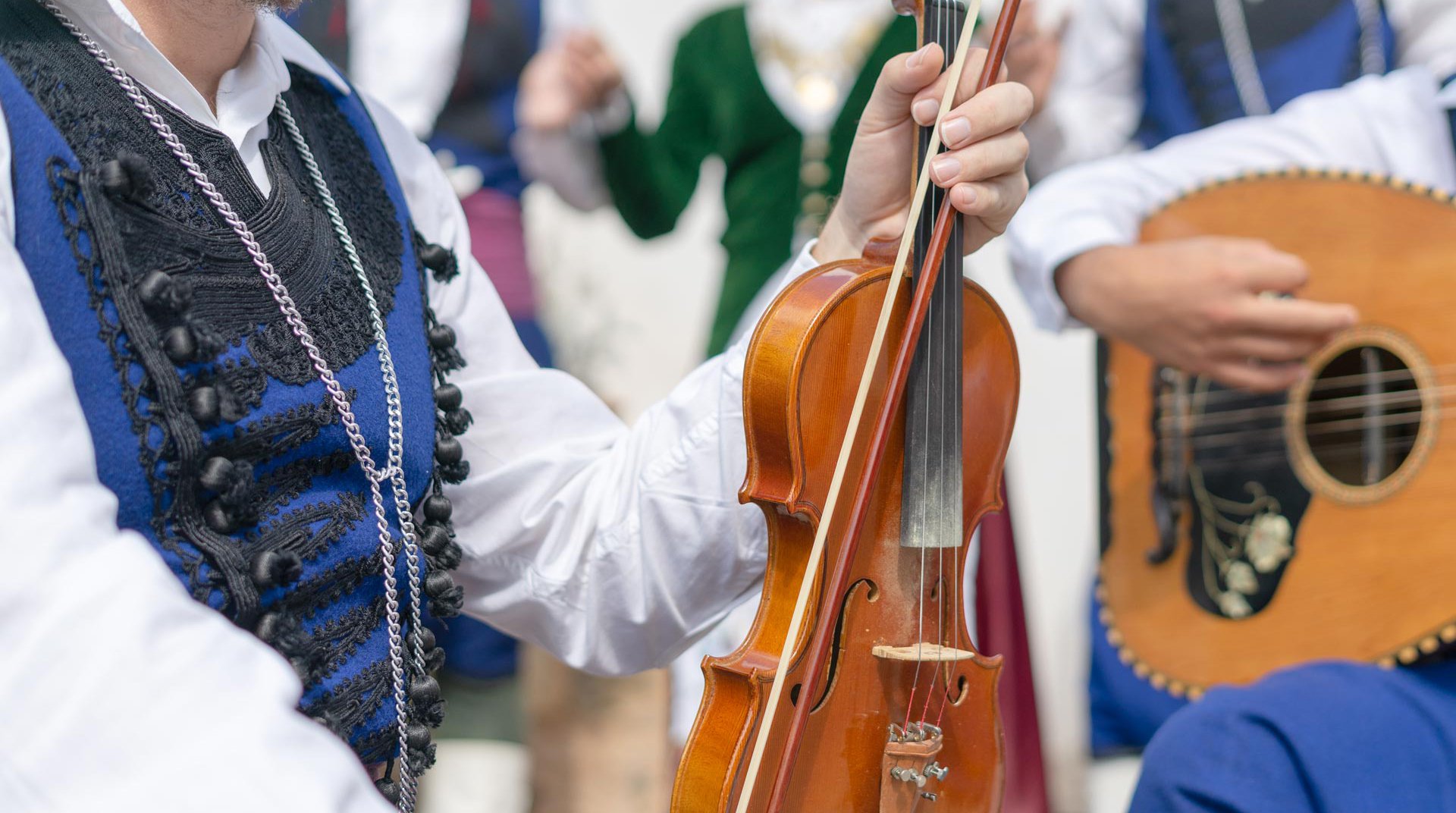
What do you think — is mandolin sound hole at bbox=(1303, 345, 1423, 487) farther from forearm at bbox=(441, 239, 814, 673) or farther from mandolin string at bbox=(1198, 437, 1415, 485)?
forearm at bbox=(441, 239, 814, 673)

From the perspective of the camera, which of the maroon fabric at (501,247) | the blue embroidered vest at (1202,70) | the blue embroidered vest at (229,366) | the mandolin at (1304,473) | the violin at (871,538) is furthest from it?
the maroon fabric at (501,247)

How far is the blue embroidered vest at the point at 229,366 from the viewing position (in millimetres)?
853

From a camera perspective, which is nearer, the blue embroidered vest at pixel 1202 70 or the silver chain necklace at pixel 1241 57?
the blue embroidered vest at pixel 1202 70

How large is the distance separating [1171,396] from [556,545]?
1.01 meters

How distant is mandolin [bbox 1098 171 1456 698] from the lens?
1578 millimetres

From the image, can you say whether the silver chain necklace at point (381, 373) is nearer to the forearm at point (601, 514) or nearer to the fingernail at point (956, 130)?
the forearm at point (601, 514)

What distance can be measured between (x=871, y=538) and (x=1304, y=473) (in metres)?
0.90

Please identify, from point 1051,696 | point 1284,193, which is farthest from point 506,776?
point 1284,193

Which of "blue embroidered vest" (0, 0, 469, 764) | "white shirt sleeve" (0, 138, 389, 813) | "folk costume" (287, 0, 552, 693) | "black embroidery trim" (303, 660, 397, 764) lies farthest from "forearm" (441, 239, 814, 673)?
"folk costume" (287, 0, 552, 693)

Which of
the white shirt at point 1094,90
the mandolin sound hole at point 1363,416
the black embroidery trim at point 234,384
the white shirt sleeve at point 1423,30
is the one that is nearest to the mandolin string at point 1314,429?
the mandolin sound hole at point 1363,416

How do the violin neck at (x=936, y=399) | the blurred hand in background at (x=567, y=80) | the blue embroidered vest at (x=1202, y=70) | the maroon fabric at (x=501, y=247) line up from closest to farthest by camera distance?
the violin neck at (x=936, y=399) < the blue embroidered vest at (x=1202, y=70) < the blurred hand in background at (x=567, y=80) < the maroon fabric at (x=501, y=247)

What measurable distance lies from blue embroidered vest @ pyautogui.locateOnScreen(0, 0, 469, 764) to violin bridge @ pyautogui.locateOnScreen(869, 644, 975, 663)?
1.16 feet

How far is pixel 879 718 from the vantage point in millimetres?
1041

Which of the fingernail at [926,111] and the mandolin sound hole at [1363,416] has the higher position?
the fingernail at [926,111]
